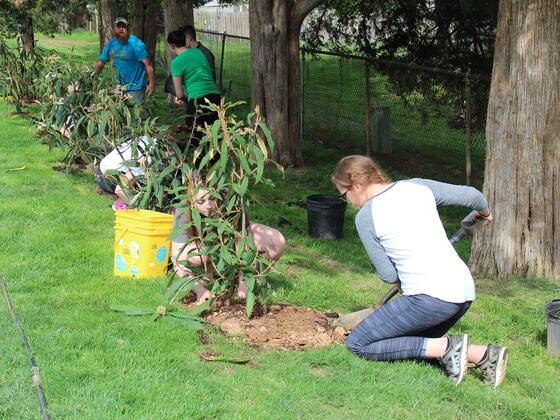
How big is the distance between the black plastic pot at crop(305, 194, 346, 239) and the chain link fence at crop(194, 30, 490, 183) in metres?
3.26

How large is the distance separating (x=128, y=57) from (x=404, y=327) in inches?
228

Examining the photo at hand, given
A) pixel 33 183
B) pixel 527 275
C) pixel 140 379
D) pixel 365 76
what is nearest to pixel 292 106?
pixel 365 76

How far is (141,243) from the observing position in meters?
4.44

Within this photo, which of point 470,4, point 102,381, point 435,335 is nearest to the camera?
point 102,381

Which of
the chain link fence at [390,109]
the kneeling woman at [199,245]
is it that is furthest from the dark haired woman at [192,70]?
the kneeling woman at [199,245]

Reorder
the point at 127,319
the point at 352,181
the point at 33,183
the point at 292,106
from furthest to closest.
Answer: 1. the point at 292,106
2. the point at 33,183
3. the point at 127,319
4. the point at 352,181

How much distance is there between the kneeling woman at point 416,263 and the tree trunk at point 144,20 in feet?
42.5

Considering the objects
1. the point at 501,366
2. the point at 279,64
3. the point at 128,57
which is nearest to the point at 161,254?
the point at 501,366

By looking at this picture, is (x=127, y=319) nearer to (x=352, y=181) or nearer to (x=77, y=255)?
(x=77, y=255)

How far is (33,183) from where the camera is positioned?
22.5 feet

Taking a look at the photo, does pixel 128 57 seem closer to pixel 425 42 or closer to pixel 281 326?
pixel 425 42

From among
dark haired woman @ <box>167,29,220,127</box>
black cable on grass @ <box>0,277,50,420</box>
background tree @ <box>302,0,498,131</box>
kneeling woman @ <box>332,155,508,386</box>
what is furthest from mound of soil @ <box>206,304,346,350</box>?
background tree @ <box>302,0,498,131</box>

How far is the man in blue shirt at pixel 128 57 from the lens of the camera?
7673mm

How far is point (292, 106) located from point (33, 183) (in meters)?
3.98
